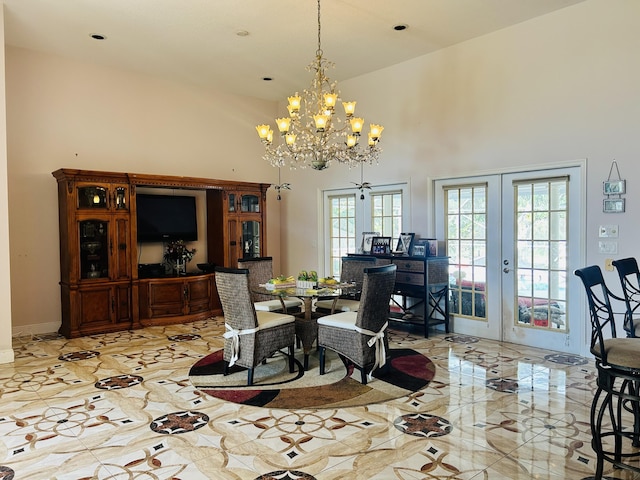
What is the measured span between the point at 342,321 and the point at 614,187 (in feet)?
10.1

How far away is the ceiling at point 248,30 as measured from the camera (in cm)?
474

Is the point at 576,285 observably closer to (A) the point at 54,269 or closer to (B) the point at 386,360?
(B) the point at 386,360

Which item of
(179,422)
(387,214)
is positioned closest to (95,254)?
(179,422)

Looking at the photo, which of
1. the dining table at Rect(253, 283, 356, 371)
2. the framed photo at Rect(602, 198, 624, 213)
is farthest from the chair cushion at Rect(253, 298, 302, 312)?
the framed photo at Rect(602, 198, 624, 213)

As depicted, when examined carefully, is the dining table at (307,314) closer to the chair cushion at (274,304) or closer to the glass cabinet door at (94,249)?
the chair cushion at (274,304)

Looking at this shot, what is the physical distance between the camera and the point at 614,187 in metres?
4.50

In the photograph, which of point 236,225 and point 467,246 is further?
point 236,225

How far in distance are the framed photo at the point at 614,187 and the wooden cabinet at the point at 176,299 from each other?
17.8 feet

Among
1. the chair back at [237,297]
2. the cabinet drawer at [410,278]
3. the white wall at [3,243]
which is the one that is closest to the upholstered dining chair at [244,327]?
the chair back at [237,297]

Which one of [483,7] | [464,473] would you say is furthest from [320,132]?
[464,473]

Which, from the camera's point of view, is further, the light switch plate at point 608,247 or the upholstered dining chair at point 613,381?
the light switch plate at point 608,247

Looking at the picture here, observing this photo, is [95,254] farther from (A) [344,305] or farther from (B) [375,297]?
(B) [375,297]

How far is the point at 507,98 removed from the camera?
5305 millimetres

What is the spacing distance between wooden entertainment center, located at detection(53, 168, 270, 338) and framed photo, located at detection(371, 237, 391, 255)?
240 cm
